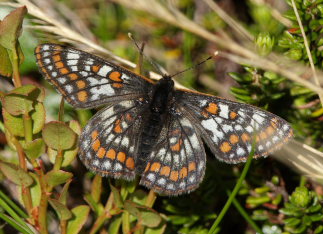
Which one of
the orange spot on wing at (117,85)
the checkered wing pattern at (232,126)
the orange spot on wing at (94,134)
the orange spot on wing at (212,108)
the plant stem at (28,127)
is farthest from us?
the orange spot on wing at (117,85)

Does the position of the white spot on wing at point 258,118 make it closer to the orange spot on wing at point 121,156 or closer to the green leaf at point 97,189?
the orange spot on wing at point 121,156

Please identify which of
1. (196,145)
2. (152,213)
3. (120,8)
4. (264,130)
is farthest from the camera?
(120,8)

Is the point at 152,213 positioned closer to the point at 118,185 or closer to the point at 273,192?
the point at 118,185

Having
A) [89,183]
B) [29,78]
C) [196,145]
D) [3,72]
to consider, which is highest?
[3,72]

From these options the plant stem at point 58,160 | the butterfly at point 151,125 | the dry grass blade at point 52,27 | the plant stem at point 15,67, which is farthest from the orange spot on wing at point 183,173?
the plant stem at point 15,67

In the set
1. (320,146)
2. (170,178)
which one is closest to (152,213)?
(170,178)

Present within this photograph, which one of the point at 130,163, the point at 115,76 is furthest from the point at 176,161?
the point at 115,76

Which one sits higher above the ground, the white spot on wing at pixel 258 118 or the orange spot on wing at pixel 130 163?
the white spot on wing at pixel 258 118

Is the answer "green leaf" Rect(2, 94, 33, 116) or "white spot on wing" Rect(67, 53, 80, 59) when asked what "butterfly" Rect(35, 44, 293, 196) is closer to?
"white spot on wing" Rect(67, 53, 80, 59)
